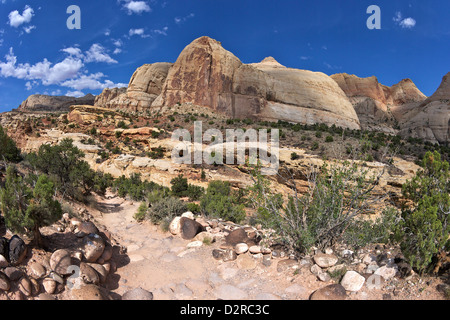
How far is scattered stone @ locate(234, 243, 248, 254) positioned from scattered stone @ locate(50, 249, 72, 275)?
286 centimetres

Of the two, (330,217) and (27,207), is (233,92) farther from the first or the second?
(27,207)

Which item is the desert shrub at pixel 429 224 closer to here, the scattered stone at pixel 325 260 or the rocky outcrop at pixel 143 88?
the scattered stone at pixel 325 260

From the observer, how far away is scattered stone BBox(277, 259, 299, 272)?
13.9 ft

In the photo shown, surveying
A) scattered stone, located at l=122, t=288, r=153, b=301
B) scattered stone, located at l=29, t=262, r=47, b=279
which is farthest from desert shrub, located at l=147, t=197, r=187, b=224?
scattered stone, located at l=29, t=262, r=47, b=279

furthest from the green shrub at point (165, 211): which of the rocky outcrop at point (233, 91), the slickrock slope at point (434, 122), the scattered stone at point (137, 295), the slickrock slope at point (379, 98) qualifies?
the slickrock slope at point (379, 98)

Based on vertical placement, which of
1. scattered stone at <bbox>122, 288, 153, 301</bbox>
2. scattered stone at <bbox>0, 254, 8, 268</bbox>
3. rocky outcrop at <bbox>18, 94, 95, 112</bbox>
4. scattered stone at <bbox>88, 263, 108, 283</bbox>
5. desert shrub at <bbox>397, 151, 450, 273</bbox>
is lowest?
scattered stone at <bbox>122, 288, 153, 301</bbox>

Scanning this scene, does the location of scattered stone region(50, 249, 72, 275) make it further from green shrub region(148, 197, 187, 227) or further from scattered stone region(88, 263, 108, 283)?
green shrub region(148, 197, 187, 227)

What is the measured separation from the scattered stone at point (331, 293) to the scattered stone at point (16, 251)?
4149 millimetres

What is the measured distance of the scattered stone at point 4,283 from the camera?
9.84ft

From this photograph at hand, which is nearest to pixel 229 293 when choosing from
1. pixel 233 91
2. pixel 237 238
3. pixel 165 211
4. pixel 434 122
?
pixel 237 238

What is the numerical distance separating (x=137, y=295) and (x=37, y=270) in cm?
142

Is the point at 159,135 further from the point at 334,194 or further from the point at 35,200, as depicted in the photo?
the point at 334,194
